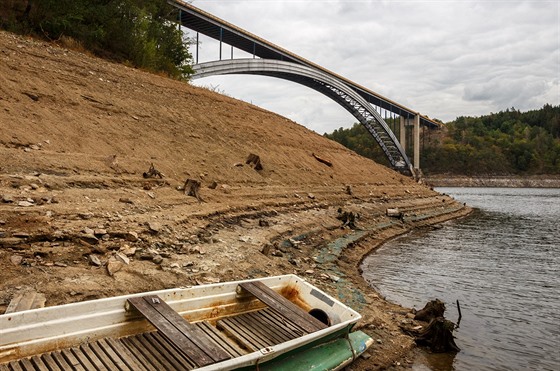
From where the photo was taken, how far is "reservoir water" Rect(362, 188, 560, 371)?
7.66 m

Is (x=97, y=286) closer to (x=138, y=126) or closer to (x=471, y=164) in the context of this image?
(x=138, y=126)

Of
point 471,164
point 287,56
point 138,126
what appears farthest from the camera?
point 471,164

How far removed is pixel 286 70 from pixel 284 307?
43725 mm

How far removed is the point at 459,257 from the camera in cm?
1703

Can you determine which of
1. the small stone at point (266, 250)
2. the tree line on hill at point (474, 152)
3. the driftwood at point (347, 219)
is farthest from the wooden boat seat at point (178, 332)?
the tree line on hill at point (474, 152)

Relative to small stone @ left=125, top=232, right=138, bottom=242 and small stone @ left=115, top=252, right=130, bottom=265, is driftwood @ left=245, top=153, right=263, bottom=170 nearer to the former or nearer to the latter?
small stone @ left=125, top=232, right=138, bottom=242

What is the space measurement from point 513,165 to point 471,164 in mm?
13350

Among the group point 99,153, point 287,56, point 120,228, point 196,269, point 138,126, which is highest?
point 287,56

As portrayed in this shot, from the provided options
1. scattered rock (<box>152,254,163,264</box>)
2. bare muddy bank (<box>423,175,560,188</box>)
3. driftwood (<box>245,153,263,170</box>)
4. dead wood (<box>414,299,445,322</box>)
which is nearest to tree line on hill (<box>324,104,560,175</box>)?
bare muddy bank (<box>423,175,560,188</box>)

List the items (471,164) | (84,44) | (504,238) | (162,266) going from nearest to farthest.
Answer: (162,266), (84,44), (504,238), (471,164)

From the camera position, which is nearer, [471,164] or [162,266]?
[162,266]

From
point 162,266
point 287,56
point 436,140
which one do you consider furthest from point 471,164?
point 162,266

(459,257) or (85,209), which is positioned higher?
(85,209)

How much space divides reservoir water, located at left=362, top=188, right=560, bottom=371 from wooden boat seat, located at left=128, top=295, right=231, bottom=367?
13.0 ft
